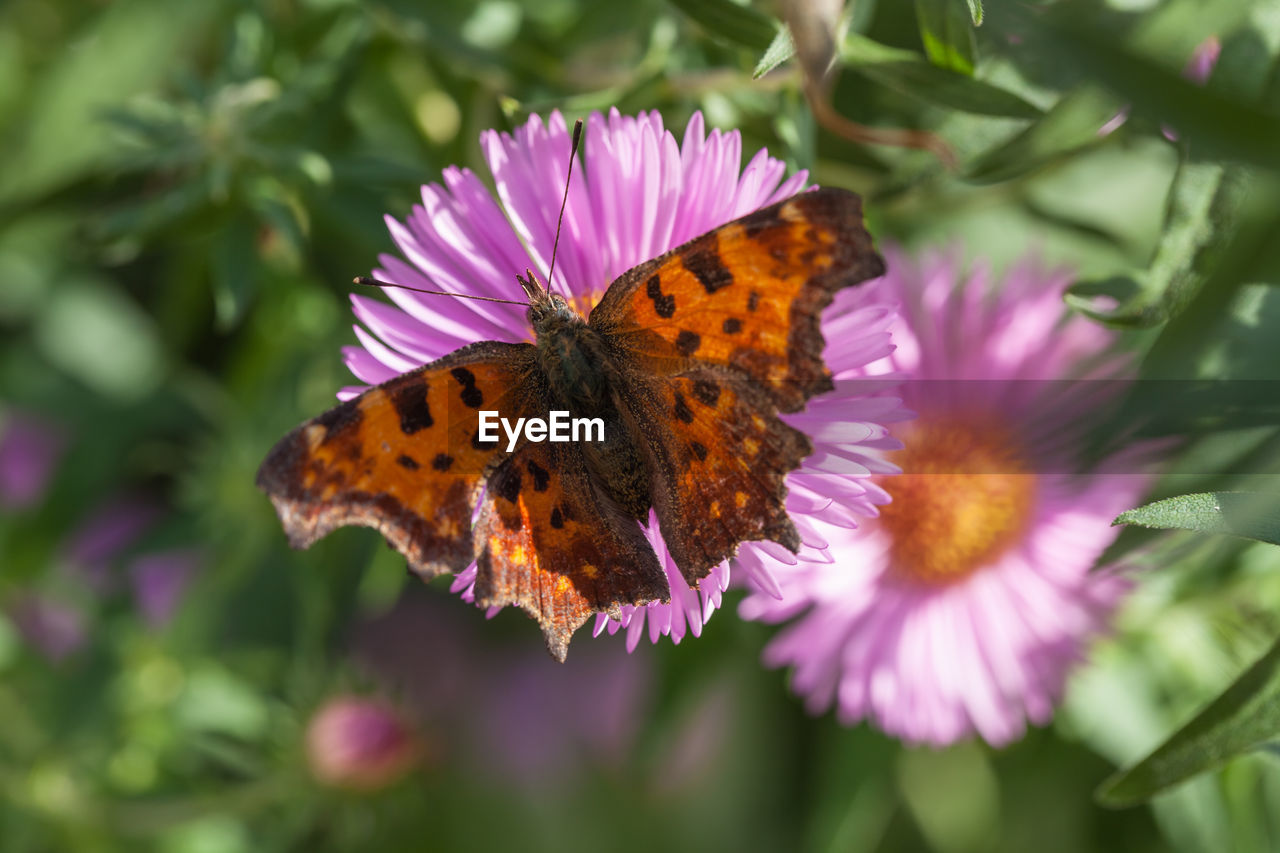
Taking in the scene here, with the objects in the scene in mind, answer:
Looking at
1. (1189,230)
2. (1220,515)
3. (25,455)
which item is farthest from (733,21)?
(25,455)

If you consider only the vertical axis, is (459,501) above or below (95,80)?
below

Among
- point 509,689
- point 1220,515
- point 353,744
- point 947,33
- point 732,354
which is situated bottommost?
point 509,689

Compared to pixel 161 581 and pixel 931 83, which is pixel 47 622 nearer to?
pixel 161 581

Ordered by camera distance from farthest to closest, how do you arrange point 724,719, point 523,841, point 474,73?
point 523,841
point 724,719
point 474,73

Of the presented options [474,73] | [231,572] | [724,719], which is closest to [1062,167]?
[474,73]

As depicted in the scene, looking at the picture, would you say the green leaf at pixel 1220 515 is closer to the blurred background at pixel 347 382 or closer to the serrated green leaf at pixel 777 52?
the blurred background at pixel 347 382

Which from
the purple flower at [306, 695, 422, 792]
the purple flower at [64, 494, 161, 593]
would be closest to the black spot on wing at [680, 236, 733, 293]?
the purple flower at [306, 695, 422, 792]

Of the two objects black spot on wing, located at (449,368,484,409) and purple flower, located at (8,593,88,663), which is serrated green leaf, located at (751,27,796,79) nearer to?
black spot on wing, located at (449,368,484,409)

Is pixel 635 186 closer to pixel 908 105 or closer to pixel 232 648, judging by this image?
pixel 908 105
